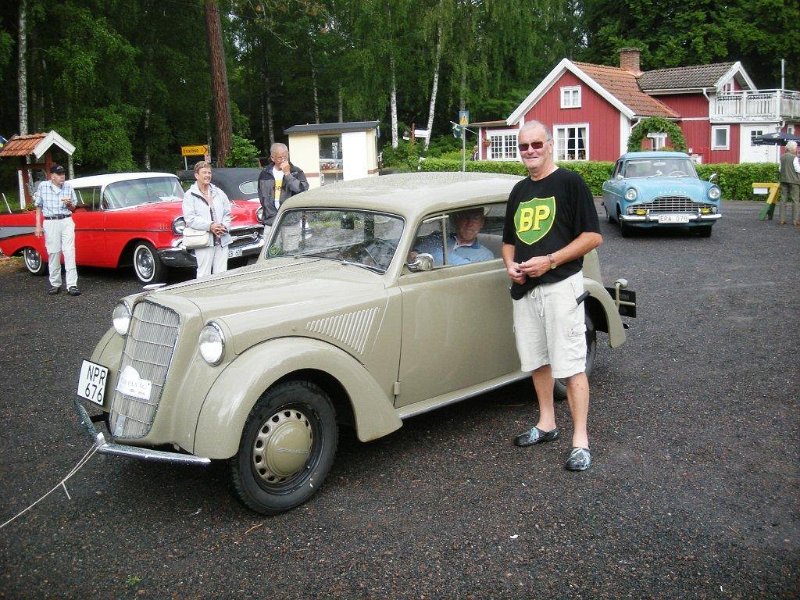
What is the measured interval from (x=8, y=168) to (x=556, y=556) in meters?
36.9

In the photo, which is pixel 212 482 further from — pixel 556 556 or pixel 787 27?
pixel 787 27

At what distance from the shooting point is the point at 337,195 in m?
5.21

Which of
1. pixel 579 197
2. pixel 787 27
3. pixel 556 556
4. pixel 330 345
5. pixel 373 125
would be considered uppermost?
pixel 787 27

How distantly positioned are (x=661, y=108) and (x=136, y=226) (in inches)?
1345

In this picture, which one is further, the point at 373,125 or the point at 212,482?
the point at 373,125

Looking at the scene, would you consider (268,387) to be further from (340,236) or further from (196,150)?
(196,150)

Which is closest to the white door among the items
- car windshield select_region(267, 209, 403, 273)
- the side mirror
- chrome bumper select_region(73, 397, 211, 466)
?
car windshield select_region(267, 209, 403, 273)

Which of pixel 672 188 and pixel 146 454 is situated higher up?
pixel 672 188

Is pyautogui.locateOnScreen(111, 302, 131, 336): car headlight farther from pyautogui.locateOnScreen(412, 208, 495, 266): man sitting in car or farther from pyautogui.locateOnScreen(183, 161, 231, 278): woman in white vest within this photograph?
pyautogui.locateOnScreen(183, 161, 231, 278): woman in white vest

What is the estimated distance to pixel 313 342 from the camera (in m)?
4.18

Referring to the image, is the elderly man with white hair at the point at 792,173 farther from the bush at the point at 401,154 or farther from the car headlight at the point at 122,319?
the bush at the point at 401,154

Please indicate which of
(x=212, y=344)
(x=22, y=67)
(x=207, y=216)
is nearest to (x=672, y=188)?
(x=207, y=216)

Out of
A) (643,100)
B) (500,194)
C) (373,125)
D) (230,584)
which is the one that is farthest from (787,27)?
(230,584)

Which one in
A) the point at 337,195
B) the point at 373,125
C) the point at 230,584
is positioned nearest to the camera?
the point at 230,584
